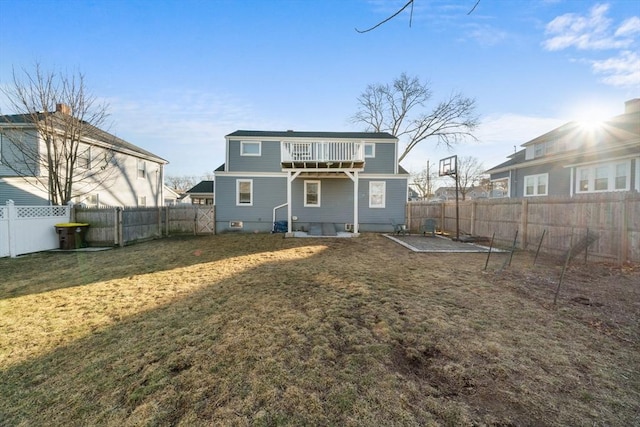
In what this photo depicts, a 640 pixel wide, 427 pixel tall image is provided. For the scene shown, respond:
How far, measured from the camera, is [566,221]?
750cm

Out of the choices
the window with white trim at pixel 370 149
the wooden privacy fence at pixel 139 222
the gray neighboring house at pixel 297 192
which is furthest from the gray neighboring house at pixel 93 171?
the window with white trim at pixel 370 149

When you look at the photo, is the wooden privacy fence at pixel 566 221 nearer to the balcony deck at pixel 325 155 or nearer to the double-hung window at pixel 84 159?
the balcony deck at pixel 325 155

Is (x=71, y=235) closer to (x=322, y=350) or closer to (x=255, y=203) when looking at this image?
(x=255, y=203)

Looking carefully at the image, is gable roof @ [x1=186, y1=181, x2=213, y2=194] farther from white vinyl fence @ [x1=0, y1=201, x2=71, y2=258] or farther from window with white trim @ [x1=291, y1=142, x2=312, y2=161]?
window with white trim @ [x1=291, y1=142, x2=312, y2=161]

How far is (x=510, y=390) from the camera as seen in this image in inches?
85.4

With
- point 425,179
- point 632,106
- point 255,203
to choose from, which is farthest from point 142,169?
point 425,179

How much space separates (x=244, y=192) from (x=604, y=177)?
18.3 m

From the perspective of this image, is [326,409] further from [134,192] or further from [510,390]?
[134,192]

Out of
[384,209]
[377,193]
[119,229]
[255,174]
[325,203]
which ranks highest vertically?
[255,174]

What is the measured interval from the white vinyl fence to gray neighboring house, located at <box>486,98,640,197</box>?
21.8m

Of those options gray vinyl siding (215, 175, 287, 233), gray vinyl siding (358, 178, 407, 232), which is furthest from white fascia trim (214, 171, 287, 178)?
gray vinyl siding (358, 178, 407, 232)

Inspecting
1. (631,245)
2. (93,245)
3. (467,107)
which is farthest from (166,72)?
(467,107)

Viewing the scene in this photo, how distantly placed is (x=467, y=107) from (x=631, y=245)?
22.6m

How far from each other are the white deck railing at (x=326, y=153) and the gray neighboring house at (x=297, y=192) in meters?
2.72
